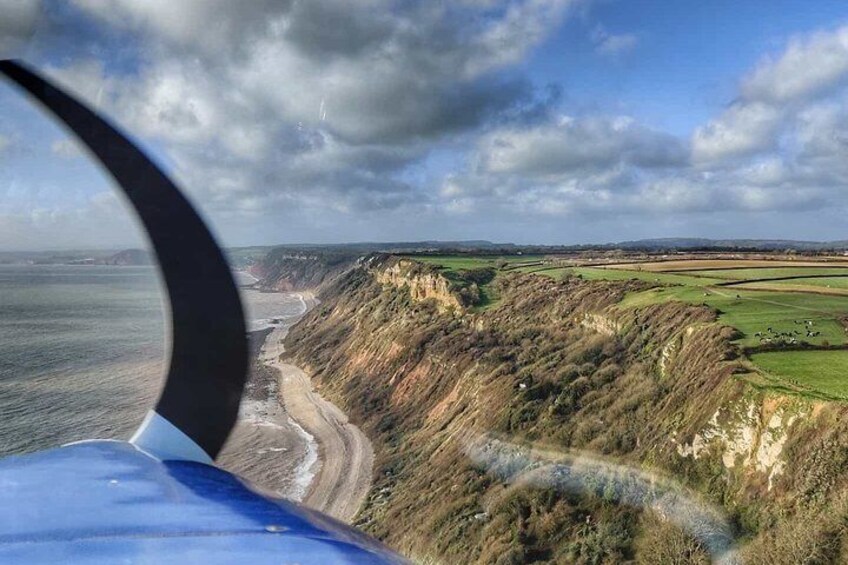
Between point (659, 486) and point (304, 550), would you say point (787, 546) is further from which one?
point (304, 550)

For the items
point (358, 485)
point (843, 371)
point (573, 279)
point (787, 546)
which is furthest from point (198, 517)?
point (573, 279)

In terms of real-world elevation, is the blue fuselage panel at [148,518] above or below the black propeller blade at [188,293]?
below

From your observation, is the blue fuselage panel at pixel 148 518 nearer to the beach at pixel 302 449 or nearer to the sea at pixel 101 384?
the sea at pixel 101 384

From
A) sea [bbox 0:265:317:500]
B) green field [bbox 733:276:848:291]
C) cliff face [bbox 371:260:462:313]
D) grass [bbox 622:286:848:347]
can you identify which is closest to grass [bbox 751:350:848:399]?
grass [bbox 622:286:848:347]

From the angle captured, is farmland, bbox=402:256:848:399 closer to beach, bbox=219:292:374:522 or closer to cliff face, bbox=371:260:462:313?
cliff face, bbox=371:260:462:313

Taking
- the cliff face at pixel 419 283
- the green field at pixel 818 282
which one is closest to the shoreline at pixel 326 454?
the cliff face at pixel 419 283

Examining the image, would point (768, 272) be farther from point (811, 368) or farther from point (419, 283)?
point (419, 283)
